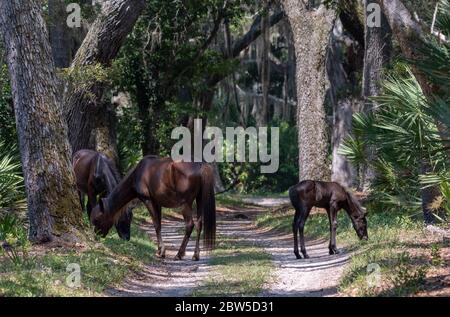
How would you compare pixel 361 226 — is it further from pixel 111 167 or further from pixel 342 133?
pixel 342 133

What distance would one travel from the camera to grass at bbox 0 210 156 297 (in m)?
11.0

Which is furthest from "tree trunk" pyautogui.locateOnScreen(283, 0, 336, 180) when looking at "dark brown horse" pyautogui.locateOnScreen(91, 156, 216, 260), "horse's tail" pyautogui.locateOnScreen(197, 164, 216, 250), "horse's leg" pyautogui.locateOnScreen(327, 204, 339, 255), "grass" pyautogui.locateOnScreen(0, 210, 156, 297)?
"grass" pyautogui.locateOnScreen(0, 210, 156, 297)

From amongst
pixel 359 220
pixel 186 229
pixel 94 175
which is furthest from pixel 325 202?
pixel 94 175

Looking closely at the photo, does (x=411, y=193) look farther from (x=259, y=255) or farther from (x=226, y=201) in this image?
(x=226, y=201)

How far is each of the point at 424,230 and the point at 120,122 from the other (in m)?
15.5

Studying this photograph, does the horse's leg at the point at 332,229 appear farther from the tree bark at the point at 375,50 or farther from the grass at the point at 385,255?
the tree bark at the point at 375,50

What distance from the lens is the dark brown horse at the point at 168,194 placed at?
56.1 feet

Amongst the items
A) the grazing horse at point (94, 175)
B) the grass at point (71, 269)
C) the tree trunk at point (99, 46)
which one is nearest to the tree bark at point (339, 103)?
the tree trunk at point (99, 46)

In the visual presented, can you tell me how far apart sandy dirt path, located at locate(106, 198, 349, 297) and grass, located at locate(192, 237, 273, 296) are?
0.47ft

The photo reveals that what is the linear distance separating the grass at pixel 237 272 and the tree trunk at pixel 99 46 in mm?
4726

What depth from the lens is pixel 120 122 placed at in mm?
31062

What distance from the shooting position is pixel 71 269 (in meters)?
12.4

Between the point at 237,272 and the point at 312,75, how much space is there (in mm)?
12397

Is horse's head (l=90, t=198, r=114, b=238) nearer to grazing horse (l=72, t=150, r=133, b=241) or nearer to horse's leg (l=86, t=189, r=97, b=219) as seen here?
grazing horse (l=72, t=150, r=133, b=241)
